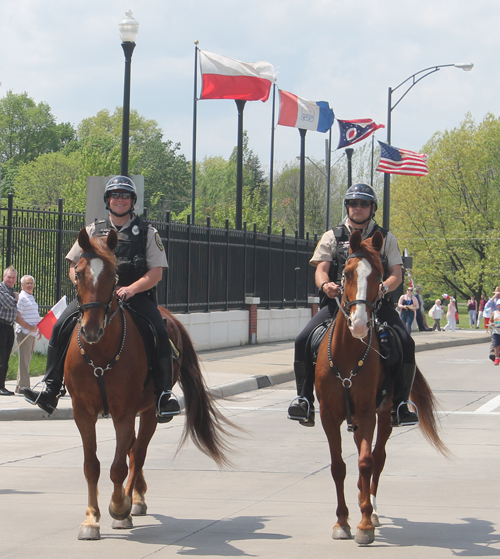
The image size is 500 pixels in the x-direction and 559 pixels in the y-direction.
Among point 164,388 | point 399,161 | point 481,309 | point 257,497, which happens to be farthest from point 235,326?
point 481,309

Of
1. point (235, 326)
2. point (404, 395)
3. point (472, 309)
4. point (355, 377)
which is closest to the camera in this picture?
point (355, 377)

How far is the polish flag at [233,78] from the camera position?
25.5 meters

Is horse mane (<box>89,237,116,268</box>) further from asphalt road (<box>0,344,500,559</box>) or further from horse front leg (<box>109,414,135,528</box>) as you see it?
asphalt road (<box>0,344,500,559</box>)

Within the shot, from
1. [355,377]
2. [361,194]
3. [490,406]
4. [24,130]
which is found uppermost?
[24,130]

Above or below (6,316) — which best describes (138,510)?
below

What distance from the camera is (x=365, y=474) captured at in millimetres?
6207

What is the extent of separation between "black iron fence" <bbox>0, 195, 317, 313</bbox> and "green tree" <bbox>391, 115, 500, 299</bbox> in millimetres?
27593

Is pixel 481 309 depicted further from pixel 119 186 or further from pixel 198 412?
pixel 119 186

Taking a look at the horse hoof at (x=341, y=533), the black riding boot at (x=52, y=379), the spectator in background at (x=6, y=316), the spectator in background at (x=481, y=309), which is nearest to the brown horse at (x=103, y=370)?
the black riding boot at (x=52, y=379)

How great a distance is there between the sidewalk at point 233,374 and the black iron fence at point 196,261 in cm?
160

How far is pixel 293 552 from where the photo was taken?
5902 millimetres

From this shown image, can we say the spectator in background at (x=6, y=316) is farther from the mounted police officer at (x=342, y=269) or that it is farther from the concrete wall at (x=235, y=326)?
the mounted police officer at (x=342, y=269)

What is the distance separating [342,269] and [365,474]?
5.04 ft

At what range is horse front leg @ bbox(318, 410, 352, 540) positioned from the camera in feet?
20.7
